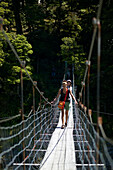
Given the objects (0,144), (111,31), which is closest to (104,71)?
(111,31)

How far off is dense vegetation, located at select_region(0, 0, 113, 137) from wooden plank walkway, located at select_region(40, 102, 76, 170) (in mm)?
4076

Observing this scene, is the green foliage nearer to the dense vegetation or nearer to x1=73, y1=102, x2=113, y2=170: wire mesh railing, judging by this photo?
the dense vegetation

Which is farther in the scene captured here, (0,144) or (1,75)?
(1,75)

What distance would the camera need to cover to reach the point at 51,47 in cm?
1239

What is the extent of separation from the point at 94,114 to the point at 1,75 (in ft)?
10.8

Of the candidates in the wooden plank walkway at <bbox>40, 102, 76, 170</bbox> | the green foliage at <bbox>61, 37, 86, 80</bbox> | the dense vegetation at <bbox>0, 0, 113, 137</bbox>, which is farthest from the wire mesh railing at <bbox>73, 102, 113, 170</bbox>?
the green foliage at <bbox>61, 37, 86, 80</bbox>

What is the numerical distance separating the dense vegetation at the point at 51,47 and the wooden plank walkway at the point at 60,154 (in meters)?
4.08

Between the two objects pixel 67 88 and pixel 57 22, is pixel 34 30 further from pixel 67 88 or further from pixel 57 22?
pixel 67 88

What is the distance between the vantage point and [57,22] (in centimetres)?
1205

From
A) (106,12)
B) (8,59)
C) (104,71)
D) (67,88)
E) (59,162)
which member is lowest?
(59,162)

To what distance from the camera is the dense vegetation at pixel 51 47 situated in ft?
25.2

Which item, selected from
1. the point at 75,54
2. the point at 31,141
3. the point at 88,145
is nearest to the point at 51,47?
the point at 75,54

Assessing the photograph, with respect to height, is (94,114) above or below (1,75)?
below

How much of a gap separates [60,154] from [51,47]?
10.2 meters
